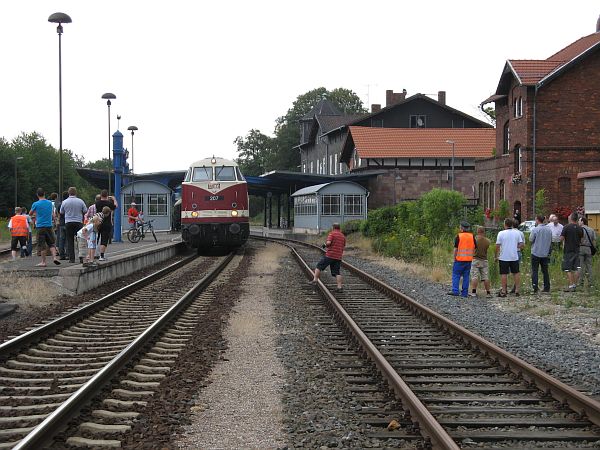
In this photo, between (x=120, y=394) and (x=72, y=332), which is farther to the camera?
(x=72, y=332)

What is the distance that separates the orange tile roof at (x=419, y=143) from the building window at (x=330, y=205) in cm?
1113

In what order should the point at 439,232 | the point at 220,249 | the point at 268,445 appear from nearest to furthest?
1. the point at 268,445
2. the point at 439,232
3. the point at 220,249

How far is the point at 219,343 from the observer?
988cm

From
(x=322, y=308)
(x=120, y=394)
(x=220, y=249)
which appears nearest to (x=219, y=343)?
(x=120, y=394)

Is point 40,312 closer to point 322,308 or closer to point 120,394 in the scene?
point 322,308

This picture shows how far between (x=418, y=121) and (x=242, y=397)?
207 feet

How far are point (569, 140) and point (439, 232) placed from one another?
12.5m

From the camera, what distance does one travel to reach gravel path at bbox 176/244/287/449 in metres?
5.73

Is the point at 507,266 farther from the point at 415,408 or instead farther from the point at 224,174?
the point at 224,174

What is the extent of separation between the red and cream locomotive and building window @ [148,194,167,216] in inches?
813

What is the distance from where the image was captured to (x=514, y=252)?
15.4 metres

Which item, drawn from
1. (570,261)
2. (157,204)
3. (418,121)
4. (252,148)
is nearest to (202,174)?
(570,261)

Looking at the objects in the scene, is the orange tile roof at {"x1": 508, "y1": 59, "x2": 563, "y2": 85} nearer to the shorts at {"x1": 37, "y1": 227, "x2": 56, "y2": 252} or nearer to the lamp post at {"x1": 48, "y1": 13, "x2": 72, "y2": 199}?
the lamp post at {"x1": 48, "y1": 13, "x2": 72, "y2": 199}

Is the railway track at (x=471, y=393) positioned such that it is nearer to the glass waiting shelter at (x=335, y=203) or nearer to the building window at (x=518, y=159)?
the building window at (x=518, y=159)
